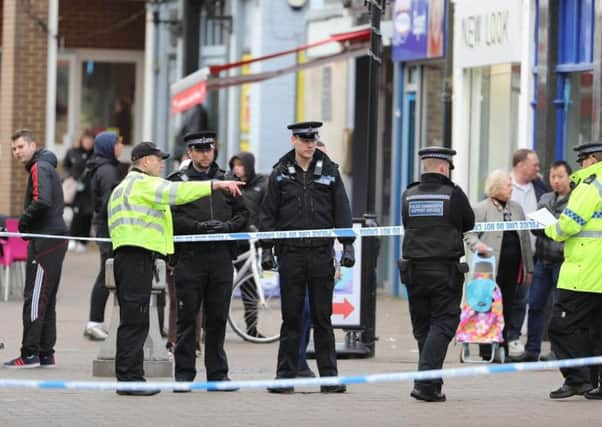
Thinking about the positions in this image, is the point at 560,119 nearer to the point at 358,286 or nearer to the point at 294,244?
the point at 358,286

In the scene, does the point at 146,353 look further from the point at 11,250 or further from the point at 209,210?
the point at 11,250

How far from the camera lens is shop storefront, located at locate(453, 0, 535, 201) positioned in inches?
749

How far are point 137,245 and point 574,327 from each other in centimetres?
315

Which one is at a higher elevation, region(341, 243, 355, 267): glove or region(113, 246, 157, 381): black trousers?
region(341, 243, 355, 267): glove

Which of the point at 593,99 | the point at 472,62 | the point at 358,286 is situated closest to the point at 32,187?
the point at 358,286

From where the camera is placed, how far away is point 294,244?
12664mm

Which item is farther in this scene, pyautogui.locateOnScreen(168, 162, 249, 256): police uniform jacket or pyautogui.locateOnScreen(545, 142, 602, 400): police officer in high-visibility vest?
pyautogui.locateOnScreen(168, 162, 249, 256): police uniform jacket

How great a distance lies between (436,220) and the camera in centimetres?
1252

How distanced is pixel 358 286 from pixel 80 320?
4.60 m

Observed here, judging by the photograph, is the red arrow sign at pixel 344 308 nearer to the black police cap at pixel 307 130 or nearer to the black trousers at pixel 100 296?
the black trousers at pixel 100 296

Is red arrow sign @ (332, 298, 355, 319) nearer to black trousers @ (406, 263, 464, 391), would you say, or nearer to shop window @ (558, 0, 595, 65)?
black trousers @ (406, 263, 464, 391)

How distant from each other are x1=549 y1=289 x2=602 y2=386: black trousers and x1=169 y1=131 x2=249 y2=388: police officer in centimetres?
237

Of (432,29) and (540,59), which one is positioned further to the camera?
(432,29)

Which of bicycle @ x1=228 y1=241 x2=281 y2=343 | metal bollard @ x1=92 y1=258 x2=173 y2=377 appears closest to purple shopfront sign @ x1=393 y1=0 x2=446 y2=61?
bicycle @ x1=228 y1=241 x2=281 y2=343
